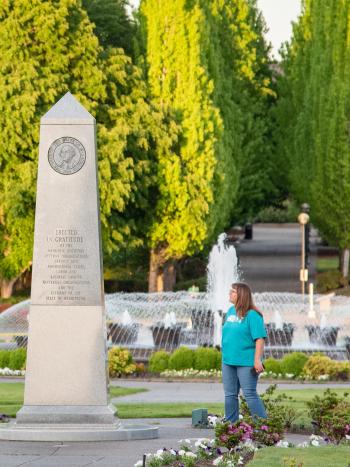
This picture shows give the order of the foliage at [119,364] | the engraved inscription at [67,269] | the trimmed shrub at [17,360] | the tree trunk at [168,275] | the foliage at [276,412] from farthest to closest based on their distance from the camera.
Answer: the tree trunk at [168,275], the trimmed shrub at [17,360], the foliage at [119,364], the engraved inscription at [67,269], the foliage at [276,412]

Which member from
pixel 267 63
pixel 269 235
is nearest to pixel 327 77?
pixel 267 63

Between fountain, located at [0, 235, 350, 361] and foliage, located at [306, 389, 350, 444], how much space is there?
1656cm

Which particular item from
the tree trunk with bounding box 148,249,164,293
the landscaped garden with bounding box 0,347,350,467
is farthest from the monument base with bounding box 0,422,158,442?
the tree trunk with bounding box 148,249,164,293

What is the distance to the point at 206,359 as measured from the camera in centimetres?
3200

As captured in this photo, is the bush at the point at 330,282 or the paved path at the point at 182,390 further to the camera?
the bush at the point at 330,282

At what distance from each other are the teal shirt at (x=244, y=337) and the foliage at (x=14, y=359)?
15.2 meters

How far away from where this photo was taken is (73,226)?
17547 mm

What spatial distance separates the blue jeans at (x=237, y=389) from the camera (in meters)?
17.1

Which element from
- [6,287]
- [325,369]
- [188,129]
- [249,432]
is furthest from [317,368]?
[188,129]

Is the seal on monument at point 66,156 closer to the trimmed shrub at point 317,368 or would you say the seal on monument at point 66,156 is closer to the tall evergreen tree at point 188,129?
the trimmed shrub at point 317,368

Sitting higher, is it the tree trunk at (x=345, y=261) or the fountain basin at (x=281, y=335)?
the tree trunk at (x=345, y=261)

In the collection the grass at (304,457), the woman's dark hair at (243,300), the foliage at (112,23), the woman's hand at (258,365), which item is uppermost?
the foliage at (112,23)

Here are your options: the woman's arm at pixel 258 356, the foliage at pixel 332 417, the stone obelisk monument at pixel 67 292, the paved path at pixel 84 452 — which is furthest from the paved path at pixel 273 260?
the woman's arm at pixel 258 356

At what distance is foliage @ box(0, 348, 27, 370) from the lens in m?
32.1
